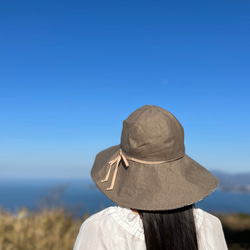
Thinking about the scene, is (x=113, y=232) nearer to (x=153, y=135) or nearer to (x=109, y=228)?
(x=109, y=228)

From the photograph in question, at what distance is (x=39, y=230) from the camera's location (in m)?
4.60

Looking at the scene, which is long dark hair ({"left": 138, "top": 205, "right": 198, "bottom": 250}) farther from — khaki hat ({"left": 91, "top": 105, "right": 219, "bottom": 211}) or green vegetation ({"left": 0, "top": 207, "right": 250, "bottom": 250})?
green vegetation ({"left": 0, "top": 207, "right": 250, "bottom": 250})

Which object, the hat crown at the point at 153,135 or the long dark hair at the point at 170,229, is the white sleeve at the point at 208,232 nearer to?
the long dark hair at the point at 170,229

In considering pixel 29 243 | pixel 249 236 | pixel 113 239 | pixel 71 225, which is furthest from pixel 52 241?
pixel 249 236

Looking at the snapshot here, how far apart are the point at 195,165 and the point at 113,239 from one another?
633 mm

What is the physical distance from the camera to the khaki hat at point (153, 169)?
5.00 ft

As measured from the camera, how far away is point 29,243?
14.6 feet

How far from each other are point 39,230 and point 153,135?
371 centimetres

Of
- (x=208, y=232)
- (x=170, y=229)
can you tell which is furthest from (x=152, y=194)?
(x=208, y=232)

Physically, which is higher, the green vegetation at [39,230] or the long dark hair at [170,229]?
the long dark hair at [170,229]

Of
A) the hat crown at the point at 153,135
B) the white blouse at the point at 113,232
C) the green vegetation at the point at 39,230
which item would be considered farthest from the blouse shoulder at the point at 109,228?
the green vegetation at the point at 39,230

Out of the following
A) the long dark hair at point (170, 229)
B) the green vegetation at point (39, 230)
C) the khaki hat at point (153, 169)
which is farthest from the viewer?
the green vegetation at point (39, 230)

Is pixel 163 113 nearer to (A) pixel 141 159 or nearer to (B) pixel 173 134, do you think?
(B) pixel 173 134

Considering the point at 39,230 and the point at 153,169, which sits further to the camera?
the point at 39,230
